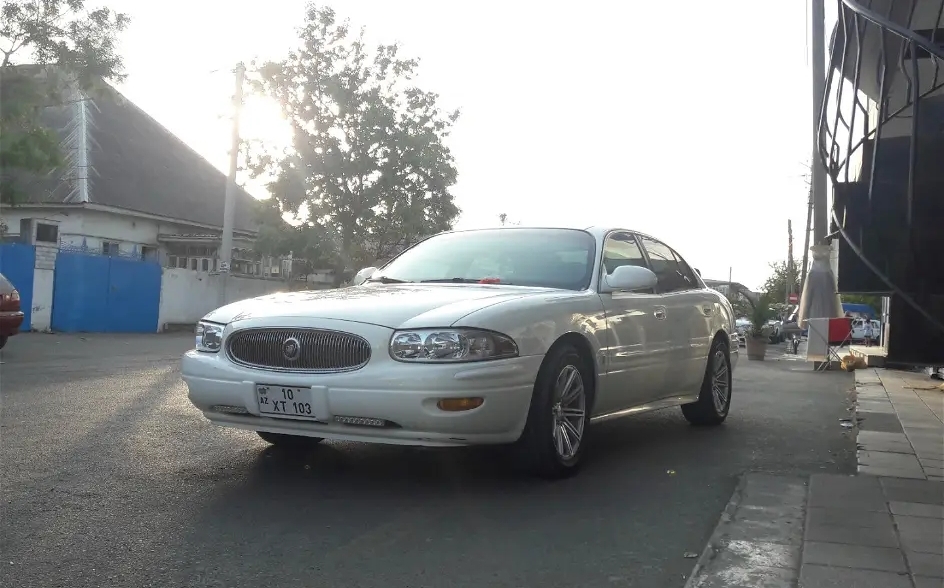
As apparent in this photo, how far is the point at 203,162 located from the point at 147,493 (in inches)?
1302

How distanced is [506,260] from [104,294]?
16837mm

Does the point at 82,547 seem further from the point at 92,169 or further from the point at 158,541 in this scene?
the point at 92,169

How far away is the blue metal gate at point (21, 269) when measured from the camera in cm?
1852

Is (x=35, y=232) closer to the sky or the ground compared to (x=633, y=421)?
closer to the sky

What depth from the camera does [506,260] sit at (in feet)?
19.6

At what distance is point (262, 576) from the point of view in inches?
131

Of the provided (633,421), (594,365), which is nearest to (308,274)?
(633,421)

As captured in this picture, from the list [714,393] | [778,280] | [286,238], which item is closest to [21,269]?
[286,238]

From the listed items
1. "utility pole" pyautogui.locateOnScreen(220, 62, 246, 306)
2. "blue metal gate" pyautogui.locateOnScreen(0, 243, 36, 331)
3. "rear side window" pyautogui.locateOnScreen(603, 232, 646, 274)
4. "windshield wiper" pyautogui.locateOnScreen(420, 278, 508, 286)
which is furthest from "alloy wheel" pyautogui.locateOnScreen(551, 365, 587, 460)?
"utility pole" pyautogui.locateOnScreen(220, 62, 246, 306)

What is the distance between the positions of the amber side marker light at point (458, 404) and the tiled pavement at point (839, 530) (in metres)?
1.26

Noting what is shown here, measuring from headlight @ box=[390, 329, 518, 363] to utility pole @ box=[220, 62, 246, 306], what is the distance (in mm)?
20839

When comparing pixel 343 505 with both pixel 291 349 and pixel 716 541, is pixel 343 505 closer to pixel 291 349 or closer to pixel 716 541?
pixel 291 349

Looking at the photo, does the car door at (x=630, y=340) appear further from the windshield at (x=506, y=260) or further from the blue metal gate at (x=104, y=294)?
the blue metal gate at (x=104, y=294)

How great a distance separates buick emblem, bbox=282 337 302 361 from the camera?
4668 millimetres
